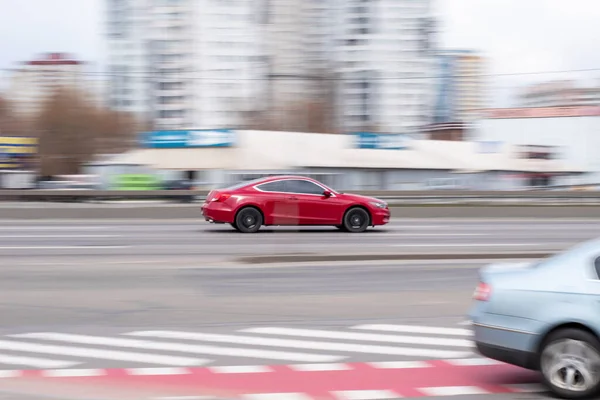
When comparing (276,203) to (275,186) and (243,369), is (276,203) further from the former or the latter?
(243,369)

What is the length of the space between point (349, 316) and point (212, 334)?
1.84m

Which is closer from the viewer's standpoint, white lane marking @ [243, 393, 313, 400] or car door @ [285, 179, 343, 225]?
white lane marking @ [243, 393, 313, 400]

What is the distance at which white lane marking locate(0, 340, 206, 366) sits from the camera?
7.18 meters

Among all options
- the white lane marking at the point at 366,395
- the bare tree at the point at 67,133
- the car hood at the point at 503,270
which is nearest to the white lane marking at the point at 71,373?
the white lane marking at the point at 366,395

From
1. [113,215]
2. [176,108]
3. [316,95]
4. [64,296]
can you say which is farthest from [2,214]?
[176,108]

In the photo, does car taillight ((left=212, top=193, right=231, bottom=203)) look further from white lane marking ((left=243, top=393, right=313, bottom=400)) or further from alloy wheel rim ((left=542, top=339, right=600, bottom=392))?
alloy wheel rim ((left=542, top=339, right=600, bottom=392))

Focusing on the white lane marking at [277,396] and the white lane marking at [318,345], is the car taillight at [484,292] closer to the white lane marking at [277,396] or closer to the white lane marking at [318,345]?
the white lane marking at [318,345]

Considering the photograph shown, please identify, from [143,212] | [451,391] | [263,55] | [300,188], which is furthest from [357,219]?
[263,55]

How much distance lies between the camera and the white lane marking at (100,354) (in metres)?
7.18

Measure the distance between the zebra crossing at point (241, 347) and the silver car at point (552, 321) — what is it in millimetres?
767

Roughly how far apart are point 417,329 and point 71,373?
12.2 feet

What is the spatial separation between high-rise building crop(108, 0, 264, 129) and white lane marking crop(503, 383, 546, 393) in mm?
115309

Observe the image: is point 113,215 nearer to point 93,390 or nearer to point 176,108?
point 93,390

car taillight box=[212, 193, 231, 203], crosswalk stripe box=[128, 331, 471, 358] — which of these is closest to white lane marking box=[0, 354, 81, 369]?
crosswalk stripe box=[128, 331, 471, 358]
